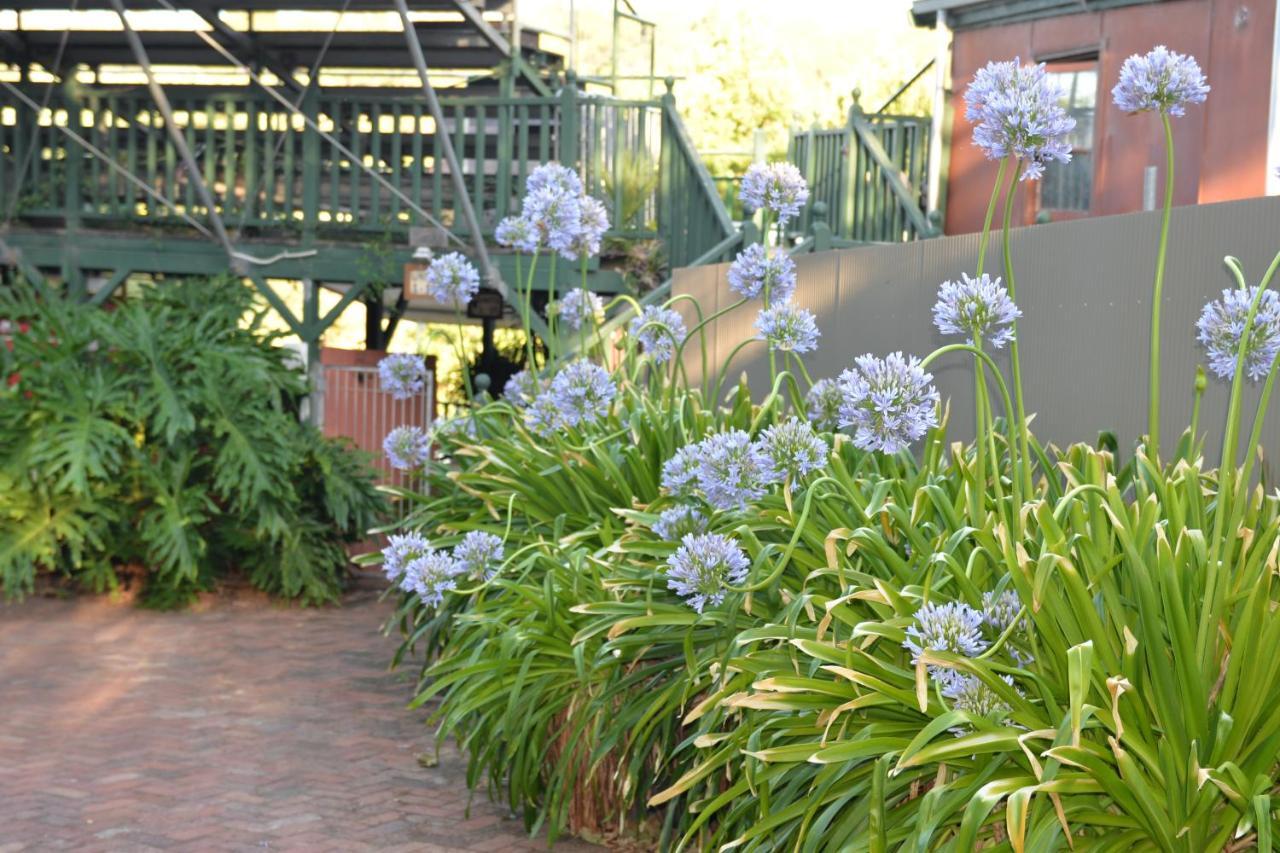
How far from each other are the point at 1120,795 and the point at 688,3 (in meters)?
49.5

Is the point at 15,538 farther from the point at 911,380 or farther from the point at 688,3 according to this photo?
the point at 688,3

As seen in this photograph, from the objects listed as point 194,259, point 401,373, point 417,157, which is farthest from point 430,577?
point 194,259

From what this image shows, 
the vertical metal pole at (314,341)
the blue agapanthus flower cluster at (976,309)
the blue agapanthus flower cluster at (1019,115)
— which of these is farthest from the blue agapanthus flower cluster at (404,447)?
the vertical metal pole at (314,341)

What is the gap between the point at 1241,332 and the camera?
3.69m

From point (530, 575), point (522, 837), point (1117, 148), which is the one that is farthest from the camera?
point (1117, 148)

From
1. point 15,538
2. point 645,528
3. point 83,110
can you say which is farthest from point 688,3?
point 645,528

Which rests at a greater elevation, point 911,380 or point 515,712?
point 911,380

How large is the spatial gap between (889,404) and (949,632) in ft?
1.69

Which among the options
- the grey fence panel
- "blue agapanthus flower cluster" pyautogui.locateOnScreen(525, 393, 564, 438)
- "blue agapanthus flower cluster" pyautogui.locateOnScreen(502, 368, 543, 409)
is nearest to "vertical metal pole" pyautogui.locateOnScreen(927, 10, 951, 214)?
the grey fence panel

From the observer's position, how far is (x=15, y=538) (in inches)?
368

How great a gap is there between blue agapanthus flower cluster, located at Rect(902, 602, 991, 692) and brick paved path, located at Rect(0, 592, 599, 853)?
222 cm

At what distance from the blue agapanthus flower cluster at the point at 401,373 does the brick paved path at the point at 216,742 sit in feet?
5.00

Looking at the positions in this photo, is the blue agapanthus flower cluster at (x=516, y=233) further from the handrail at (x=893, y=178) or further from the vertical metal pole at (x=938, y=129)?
the vertical metal pole at (x=938, y=129)

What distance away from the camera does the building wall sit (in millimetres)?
11289
